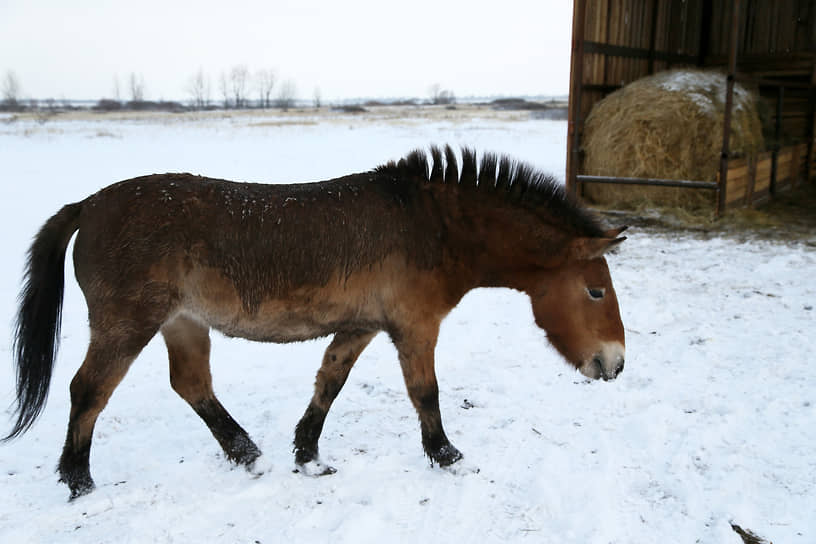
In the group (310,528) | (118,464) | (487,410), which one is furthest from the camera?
(487,410)

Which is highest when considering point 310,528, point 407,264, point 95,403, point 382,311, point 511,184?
point 511,184

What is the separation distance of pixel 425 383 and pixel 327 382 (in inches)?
23.7

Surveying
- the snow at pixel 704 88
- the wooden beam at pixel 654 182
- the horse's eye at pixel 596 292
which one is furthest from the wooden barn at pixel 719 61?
the horse's eye at pixel 596 292

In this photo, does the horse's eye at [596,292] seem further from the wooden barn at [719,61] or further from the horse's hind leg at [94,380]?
the wooden barn at [719,61]

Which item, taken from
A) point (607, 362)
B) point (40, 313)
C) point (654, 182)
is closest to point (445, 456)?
point (607, 362)

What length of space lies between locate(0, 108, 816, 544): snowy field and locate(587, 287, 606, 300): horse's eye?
903 millimetres

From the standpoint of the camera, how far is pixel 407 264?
3.33 metres

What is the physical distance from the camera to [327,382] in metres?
3.62

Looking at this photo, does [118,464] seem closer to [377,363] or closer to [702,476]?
[377,363]

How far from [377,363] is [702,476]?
2.52 metres

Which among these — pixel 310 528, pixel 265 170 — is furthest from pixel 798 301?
pixel 265 170

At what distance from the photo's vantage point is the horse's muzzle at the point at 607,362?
11.1ft

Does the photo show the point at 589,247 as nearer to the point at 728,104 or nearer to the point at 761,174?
the point at 728,104

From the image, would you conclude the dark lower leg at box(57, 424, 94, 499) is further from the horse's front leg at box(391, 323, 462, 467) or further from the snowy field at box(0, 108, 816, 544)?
the horse's front leg at box(391, 323, 462, 467)
